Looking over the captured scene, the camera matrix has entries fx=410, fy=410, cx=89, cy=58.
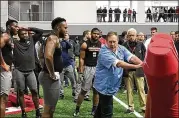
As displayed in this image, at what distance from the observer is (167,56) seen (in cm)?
317

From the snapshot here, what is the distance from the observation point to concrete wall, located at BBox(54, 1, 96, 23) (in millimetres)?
40781

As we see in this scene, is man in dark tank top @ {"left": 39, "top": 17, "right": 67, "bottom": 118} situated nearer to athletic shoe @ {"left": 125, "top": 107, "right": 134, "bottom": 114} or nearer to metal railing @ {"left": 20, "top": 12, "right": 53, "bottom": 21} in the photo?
athletic shoe @ {"left": 125, "top": 107, "right": 134, "bottom": 114}

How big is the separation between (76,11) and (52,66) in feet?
117

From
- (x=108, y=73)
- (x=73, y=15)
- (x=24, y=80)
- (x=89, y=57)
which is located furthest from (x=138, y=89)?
(x=73, y=15)

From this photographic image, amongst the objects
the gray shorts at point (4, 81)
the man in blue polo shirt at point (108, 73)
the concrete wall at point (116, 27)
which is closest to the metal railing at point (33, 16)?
the concrete wall at point (116, 27)

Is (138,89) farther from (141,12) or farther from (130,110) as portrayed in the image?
(141,12)

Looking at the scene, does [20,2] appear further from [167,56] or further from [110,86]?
[167,56]

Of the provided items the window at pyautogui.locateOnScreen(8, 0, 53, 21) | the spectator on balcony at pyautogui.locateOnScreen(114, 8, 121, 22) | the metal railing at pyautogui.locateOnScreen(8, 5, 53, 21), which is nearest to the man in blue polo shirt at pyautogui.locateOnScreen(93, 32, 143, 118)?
the metal railing at pyautogui.locateOnScreen(8, 5, 53, 21)

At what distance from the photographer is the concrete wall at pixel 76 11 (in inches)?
1606

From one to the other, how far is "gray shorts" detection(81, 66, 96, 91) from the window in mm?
31740

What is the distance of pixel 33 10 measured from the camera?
4066 cm

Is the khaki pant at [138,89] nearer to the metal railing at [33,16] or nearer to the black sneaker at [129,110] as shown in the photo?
the black sneaker at [129,110]

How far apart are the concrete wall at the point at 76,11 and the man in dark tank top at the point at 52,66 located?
34815 millimetres

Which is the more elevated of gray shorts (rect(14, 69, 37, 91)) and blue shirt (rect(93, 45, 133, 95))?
blue shirt (rect(93, 45, 133, 95))
